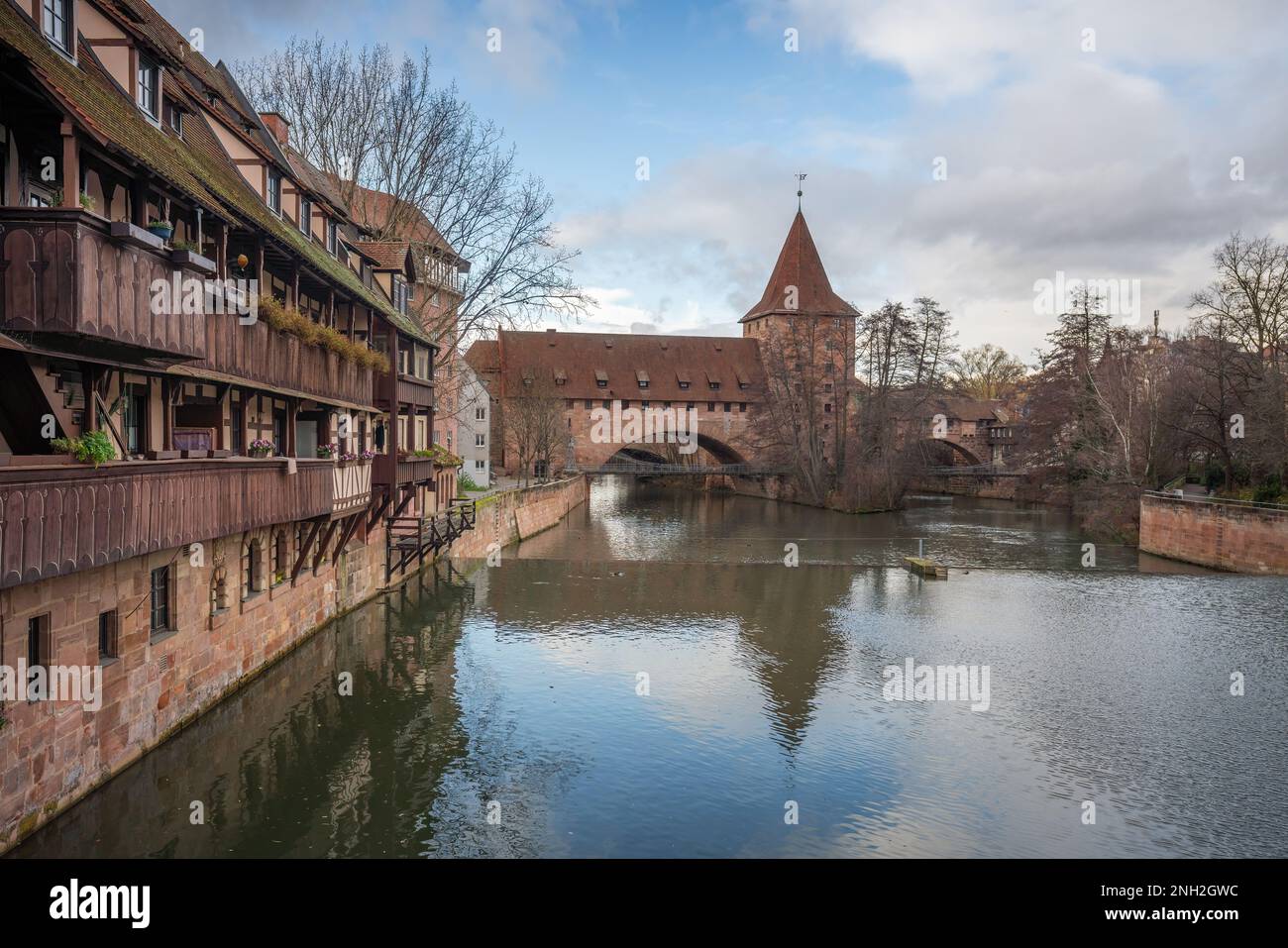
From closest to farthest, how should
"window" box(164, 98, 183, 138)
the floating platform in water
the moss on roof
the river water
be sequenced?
1. the moss on roof
2. the river water
3. "window" box(164, 98, 183, 138)
4. the floating platform in water

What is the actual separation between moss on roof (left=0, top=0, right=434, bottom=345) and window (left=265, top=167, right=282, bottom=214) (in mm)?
418

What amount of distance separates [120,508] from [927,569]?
2186cm

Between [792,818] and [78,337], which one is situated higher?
[78,337]

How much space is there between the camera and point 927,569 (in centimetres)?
2612

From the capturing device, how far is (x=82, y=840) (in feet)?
26.5

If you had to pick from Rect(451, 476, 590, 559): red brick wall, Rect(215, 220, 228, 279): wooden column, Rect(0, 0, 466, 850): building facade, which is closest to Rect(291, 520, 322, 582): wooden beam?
Rect(0, 0, 466, 850): building facade

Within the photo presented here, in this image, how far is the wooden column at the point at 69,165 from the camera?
295 inches

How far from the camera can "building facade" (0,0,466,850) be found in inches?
288

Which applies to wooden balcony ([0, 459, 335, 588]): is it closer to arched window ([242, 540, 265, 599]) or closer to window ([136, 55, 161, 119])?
arched window ([242, 540, 265, 599])

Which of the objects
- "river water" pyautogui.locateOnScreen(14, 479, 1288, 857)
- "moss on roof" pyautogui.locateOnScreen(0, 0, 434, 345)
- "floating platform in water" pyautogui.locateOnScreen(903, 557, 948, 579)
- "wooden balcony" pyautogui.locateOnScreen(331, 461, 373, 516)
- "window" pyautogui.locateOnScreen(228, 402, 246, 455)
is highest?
"moss on roof" pyautogui.locateOnScreen(0, 0, 434, 345)

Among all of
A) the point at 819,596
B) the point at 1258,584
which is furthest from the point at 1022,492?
the point at 819,596

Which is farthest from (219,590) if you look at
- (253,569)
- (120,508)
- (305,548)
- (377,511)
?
(377,511)
